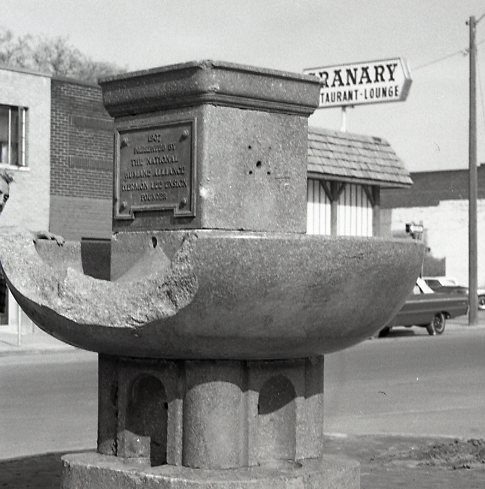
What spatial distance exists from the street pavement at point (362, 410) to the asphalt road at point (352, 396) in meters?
0.01

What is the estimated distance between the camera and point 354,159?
98.7ft

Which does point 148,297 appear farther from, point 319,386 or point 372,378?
point 372,378

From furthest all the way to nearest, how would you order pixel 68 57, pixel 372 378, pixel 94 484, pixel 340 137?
1. pixel 68 57
2. pixel 340 137
3. pixel 372 378
4. pixel 94 484

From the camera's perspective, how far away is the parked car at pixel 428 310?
1038 inches

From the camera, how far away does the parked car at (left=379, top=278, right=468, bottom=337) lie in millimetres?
26359

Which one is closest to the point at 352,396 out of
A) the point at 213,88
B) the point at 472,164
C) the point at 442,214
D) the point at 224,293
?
the point at 213,88

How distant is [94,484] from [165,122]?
183 cm

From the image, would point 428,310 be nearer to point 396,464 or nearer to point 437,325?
point 437,325

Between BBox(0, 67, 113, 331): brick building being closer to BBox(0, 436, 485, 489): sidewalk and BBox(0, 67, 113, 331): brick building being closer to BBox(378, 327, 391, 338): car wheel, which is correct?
BBox(378, 327, 391, 338): car wheel

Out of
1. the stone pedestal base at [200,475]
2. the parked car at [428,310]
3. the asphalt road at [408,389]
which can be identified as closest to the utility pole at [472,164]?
the parked car at [428,310]

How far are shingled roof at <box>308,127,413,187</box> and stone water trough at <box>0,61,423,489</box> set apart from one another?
21.9 meters

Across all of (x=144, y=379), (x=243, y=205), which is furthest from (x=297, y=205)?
(x=144, y=379)

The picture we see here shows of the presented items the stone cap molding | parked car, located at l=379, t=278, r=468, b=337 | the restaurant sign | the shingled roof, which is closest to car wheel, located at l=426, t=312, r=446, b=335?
parked car, located at l=379, t=278, r=468, b=337

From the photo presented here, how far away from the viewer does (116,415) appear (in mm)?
6055
